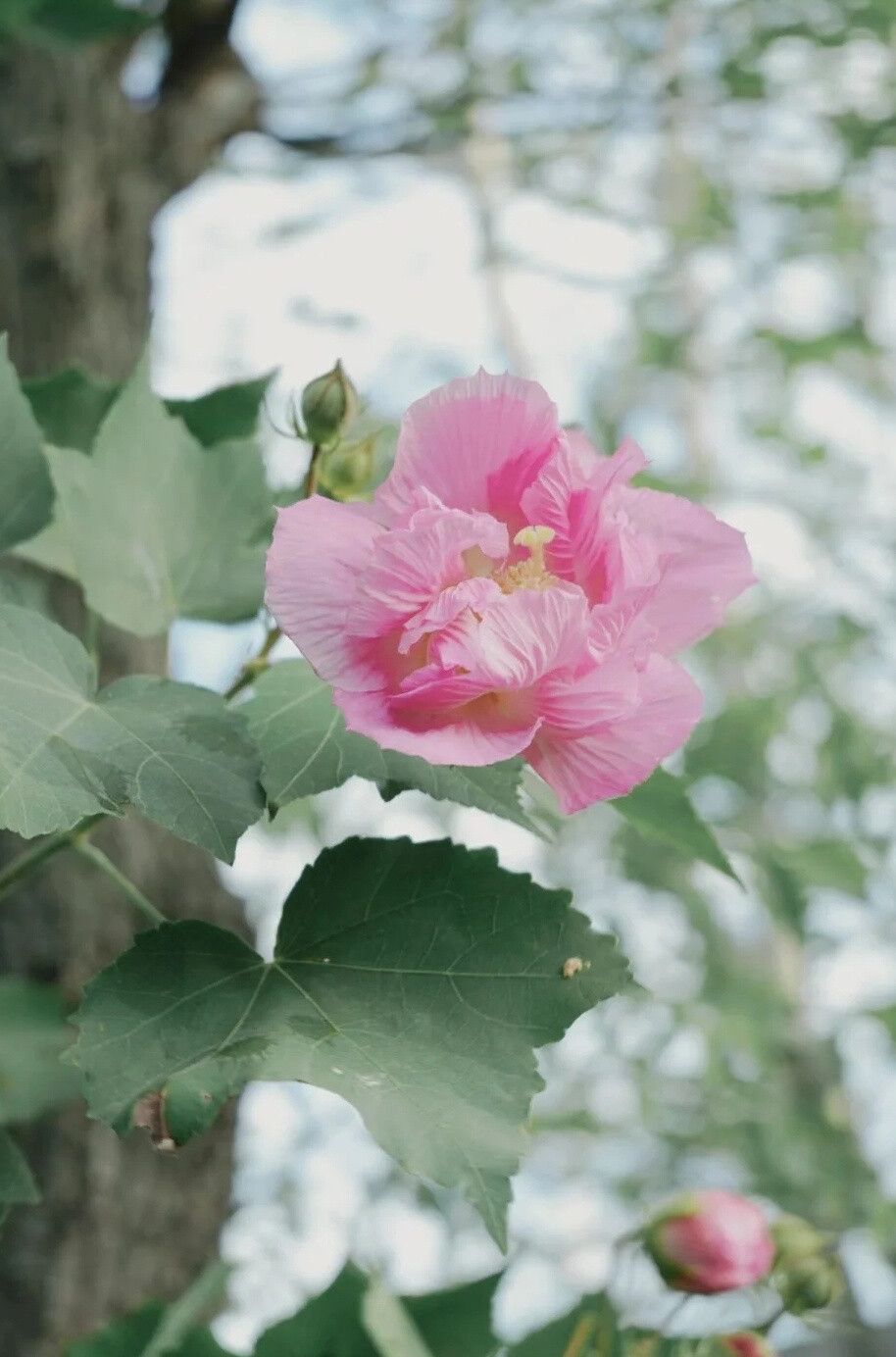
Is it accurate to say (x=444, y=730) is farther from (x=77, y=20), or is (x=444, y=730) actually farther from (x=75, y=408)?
(x=77, y=20)

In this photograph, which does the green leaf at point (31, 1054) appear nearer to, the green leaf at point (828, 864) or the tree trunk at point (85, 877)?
the tree trunk at point (85, 877)

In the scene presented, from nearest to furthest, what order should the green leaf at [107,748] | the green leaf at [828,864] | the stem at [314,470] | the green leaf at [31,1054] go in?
the green leaf at [107,748], the stem at [314,470], the green leaf at [31,1054], the green leaf at [828,864]

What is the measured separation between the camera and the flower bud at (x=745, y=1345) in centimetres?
47

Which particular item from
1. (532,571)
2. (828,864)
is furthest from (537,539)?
(828,864)

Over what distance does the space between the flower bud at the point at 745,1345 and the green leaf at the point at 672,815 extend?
0.16 meters

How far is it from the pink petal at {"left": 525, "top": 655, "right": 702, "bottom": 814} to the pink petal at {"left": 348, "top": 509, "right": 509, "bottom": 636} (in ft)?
0.13

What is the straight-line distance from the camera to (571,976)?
0.36 metres

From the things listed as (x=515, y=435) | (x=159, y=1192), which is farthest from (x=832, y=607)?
(x=515, y=435)

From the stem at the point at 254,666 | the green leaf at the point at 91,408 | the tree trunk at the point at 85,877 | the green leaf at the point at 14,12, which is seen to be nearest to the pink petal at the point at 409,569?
the stem at the point at 254,666

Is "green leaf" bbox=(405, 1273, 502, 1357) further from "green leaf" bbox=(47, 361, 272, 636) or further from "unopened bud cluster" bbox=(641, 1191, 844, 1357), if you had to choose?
"green leaf" bbox=(47, 361, 272, 636)

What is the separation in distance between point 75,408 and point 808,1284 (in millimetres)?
435

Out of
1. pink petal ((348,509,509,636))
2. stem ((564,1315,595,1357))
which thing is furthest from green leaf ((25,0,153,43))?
stem ((564,1315,595,1357))

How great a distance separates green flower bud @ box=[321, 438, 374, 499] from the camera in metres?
0.43

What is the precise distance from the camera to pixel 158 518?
18.7 inches
